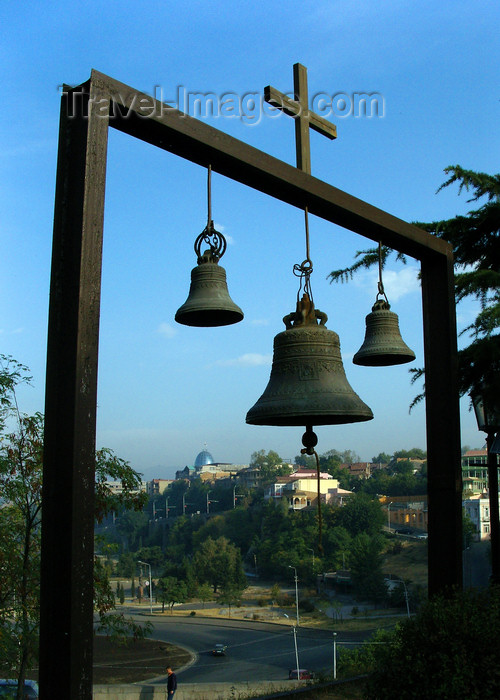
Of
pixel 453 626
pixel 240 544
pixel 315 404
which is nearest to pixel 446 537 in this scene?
pixel 453 626

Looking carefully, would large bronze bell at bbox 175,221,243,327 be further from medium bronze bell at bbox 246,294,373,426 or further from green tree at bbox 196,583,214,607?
green tree at bbox 196,583,214,607

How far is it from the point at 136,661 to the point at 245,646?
33.6ft

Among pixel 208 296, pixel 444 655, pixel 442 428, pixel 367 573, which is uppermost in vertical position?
pixel 208 296

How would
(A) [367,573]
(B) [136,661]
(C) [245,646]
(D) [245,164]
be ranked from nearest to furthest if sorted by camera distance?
1. (D) [245,164]
2. (B) [136,661]
3. (C) [245,646]
4. (A) [367,573]

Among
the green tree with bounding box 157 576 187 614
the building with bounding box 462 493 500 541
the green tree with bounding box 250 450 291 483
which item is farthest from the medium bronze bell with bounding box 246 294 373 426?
the green tree with bounding box 250 450 291 483

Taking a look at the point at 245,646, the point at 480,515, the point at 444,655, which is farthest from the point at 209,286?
the point at 480,515

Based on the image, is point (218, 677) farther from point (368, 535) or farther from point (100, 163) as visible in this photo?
point (100, 163)

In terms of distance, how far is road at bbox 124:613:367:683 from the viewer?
168 ft

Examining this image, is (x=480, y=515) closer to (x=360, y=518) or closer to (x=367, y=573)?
(x=367, y=573)

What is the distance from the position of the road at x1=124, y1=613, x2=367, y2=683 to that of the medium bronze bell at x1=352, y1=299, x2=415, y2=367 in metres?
45.4

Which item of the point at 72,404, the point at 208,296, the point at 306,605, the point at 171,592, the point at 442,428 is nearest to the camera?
the point at 72,404

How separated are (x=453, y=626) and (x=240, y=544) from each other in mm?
108665

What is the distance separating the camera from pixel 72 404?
310cm

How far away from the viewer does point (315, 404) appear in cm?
414
